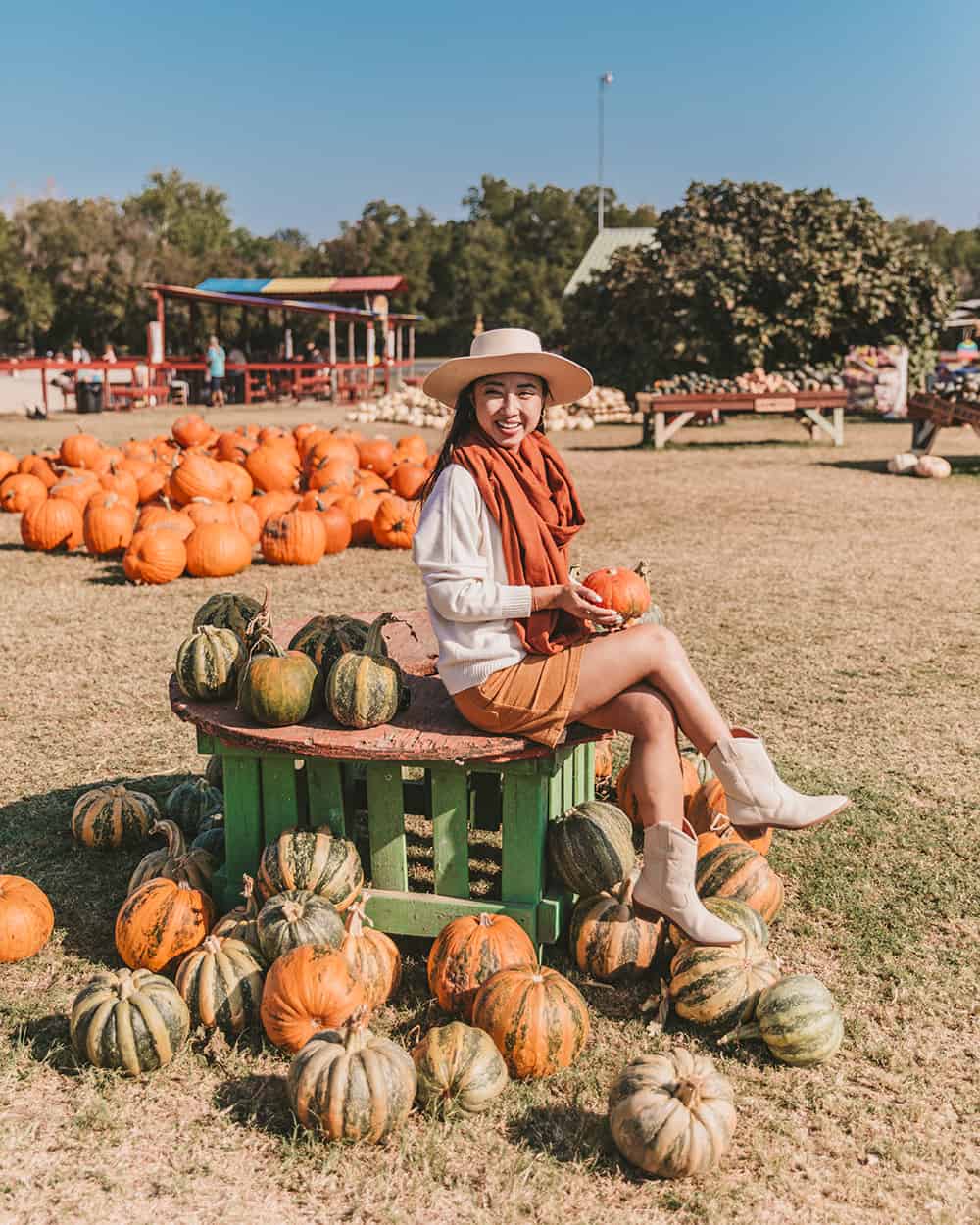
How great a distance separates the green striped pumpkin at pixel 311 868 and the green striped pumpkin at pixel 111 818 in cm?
100

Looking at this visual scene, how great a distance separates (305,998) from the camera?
3.02m

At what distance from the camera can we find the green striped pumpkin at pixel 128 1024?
2984 millimetres

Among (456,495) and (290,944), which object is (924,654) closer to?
(456,495)

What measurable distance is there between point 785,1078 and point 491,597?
1540mm

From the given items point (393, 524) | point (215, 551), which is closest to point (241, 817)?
point (215, 551)

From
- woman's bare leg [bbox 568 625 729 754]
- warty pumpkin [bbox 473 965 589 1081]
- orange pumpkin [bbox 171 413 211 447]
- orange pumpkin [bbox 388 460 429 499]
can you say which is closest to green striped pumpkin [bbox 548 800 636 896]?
woman's bare leg [bbox 568 625 729 754]

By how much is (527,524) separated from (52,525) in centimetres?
740

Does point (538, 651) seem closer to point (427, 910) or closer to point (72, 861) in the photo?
point (427, 910)

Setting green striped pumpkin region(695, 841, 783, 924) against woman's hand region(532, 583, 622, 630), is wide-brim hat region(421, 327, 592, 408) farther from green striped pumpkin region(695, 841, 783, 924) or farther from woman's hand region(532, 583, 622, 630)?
green striped pumpkin region(695, 841, 783, 924)

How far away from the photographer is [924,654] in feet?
22.1

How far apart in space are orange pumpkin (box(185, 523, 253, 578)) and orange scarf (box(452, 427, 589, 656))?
18.0ft

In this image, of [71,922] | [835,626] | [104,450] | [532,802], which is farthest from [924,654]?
[104,450]

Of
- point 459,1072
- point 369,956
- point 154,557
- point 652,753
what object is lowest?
point 459,1072

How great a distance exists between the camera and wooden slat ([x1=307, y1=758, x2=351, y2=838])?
11.8 ft
